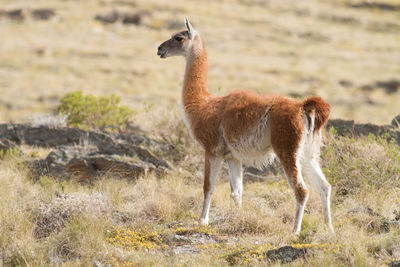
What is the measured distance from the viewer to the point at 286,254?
17.8 feet

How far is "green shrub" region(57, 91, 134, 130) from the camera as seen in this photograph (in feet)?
40.6

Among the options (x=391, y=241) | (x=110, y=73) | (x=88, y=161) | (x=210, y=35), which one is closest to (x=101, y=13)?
(x=210, y=35)

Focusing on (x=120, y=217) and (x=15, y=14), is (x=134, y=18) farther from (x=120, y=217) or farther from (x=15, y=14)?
(x=120, y=217)

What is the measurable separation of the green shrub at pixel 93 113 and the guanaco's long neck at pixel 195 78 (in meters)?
4.70

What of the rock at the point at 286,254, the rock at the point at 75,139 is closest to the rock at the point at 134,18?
the rock at the point at 75,139

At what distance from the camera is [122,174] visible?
862 cm

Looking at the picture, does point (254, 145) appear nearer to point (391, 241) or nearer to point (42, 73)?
point (391, 241)

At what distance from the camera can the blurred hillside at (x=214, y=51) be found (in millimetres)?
31562

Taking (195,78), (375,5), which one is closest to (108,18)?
(375,5)

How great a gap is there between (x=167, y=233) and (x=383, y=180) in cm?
339

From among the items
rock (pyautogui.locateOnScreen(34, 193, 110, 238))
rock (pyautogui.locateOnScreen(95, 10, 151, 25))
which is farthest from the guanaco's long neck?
rock (pyautogui.locateOnScreen(95, 10, 151, 25))

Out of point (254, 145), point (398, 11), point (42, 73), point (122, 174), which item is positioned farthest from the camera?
point (398, 11)

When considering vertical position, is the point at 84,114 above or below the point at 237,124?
below

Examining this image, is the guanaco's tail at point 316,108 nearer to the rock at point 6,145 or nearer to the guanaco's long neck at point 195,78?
the guanaco's long neck at point 195,78
